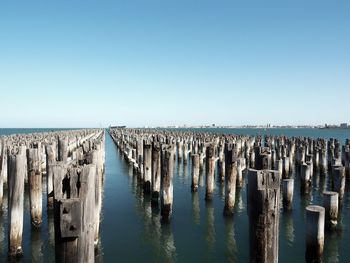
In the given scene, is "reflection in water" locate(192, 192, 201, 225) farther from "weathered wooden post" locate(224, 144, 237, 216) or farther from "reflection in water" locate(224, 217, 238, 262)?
"weathered wooden post" locate(224, 144, 237, 216)

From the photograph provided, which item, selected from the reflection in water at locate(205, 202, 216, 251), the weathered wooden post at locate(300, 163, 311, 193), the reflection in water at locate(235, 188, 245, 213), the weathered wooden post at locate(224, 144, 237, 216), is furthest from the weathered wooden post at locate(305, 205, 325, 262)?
the weathered wooden post at locate(300, 163, 311, 193)

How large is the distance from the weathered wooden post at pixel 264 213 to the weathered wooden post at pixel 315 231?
9.12 ft

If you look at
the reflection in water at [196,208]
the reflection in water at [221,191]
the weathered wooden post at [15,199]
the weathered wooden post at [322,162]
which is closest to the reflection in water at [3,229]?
the weathered wooden post at [15,199]

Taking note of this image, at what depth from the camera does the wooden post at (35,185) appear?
9820 mm

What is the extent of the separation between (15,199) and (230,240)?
603 centimetres

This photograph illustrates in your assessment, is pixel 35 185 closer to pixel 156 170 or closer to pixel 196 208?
pixel 156 170

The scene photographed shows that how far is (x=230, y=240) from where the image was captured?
997 centimetres

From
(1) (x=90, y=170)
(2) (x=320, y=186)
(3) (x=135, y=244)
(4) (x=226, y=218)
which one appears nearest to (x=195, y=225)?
(4) (x=226, y=218)

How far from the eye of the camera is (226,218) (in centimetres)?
1192

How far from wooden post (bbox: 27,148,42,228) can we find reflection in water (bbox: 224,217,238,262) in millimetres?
5699

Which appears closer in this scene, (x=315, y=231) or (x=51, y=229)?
(x=315, y=231)

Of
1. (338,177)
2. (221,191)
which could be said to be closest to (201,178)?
(221,191)

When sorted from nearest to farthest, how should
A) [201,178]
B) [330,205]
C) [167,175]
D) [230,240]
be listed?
[330,205] → [230,240] → [167,175] → [201,178]

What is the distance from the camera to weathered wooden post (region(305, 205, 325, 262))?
24.4ft
